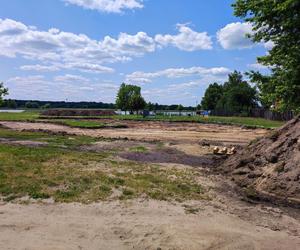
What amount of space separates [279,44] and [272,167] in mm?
7179

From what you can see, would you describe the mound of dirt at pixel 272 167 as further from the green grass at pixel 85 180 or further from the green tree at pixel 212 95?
the green tree at pixel 212 95

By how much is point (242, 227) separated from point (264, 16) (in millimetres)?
12201

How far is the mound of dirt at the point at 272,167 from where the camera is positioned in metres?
11.9

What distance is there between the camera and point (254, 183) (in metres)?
13.2

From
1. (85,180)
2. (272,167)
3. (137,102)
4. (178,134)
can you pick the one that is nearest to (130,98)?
(137,102)

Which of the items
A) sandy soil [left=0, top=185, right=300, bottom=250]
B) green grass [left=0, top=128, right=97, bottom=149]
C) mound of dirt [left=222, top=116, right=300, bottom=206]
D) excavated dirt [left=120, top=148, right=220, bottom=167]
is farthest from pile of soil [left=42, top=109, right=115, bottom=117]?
sandy soil [left=0, top=185, right=300, bottom=250]

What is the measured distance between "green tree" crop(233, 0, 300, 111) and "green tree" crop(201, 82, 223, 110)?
10824 centimetres

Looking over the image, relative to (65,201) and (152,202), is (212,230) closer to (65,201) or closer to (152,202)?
(152,202)

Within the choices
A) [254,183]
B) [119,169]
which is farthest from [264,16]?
[119,169]

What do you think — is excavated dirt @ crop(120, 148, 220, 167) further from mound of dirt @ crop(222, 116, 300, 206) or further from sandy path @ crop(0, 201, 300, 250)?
sandy path @ crop(0, 201, 300, 250)

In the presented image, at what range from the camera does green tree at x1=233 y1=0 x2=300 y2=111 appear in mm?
17406

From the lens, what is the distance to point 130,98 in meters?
110

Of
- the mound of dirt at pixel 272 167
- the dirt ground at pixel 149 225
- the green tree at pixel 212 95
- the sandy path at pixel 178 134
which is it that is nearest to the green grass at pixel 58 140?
the sandy path at pixel 178 134

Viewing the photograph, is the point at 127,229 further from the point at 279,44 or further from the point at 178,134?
the point at 178,134
